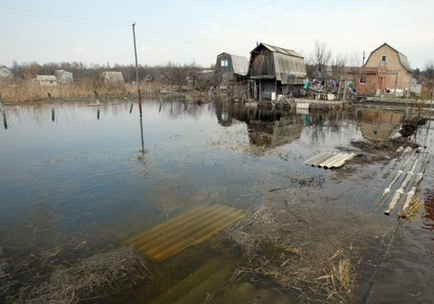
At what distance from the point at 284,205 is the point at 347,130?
503 inches

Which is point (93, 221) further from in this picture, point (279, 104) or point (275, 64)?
point (275, 64)

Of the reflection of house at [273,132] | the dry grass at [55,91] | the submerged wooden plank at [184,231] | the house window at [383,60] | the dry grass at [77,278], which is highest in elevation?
the house window at [383,60]

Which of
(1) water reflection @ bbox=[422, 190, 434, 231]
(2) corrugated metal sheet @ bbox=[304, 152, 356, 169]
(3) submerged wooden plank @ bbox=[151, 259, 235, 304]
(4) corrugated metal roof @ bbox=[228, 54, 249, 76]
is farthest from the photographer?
(4) corrugated metal roof @ bbox=[228, 54, 249, 76]

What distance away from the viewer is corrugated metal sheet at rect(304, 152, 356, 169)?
394 inches

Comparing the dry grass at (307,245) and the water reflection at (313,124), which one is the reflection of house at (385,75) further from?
the dry grass at (307,245)

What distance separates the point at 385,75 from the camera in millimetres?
35625

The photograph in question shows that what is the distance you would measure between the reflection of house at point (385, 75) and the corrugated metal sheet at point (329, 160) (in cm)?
2780

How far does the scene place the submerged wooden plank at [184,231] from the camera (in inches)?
204

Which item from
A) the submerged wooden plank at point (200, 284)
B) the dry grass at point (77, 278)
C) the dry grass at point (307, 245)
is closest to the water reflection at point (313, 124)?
the dry grass at point (307, 245)

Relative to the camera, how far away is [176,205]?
6.95 meters

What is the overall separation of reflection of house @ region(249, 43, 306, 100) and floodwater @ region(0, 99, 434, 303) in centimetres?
1649

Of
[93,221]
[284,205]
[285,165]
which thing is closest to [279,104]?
[285,165]

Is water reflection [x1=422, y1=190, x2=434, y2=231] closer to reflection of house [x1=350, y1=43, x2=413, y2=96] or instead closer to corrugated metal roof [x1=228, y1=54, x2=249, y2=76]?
reflection of house [x1=350, y1=43, x2=413, y2=96]

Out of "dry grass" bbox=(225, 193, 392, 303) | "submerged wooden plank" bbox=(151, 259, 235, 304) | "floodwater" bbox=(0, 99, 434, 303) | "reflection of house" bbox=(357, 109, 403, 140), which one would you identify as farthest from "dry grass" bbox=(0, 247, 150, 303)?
"reflection of house" bbox=(357, 109, 403, 140)
